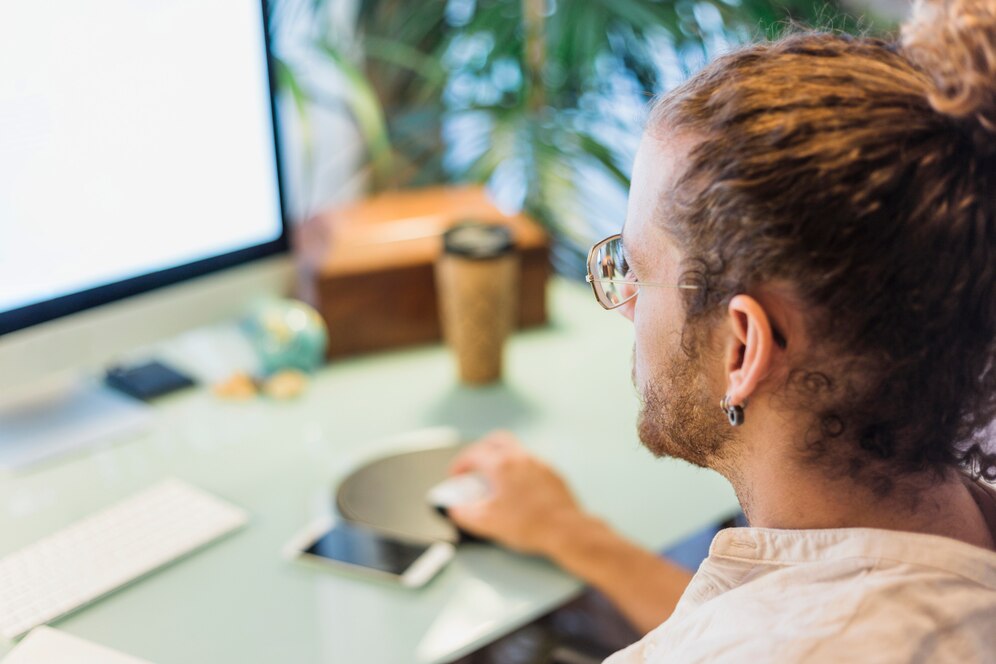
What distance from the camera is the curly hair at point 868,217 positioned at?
603 mm

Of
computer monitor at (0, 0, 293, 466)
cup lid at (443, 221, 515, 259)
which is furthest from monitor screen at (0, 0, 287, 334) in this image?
cup lid at (443, 221, 515, 259)

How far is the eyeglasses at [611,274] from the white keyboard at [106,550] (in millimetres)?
425

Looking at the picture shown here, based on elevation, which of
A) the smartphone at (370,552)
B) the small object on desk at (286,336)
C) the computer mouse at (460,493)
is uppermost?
the small object on desk at (286,336)

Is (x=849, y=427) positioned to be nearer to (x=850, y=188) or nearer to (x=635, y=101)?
(x=850, y=188)

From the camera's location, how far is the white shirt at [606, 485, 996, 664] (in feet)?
1.93

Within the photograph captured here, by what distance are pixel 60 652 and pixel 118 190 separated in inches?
19.9

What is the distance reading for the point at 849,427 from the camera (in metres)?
0.66

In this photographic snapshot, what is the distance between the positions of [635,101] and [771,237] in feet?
4.40

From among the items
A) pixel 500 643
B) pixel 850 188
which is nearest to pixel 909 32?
pixel 850 188

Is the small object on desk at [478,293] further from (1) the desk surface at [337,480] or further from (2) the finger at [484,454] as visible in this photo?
(2) the finger at [484,454]

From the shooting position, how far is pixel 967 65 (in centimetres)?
60

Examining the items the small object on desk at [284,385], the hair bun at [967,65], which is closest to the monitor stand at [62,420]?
the small object on desk at [284,385]

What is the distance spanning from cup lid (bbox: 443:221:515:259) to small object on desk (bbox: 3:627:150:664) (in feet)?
1.99

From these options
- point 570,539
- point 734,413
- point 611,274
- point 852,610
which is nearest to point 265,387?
point 570,539
